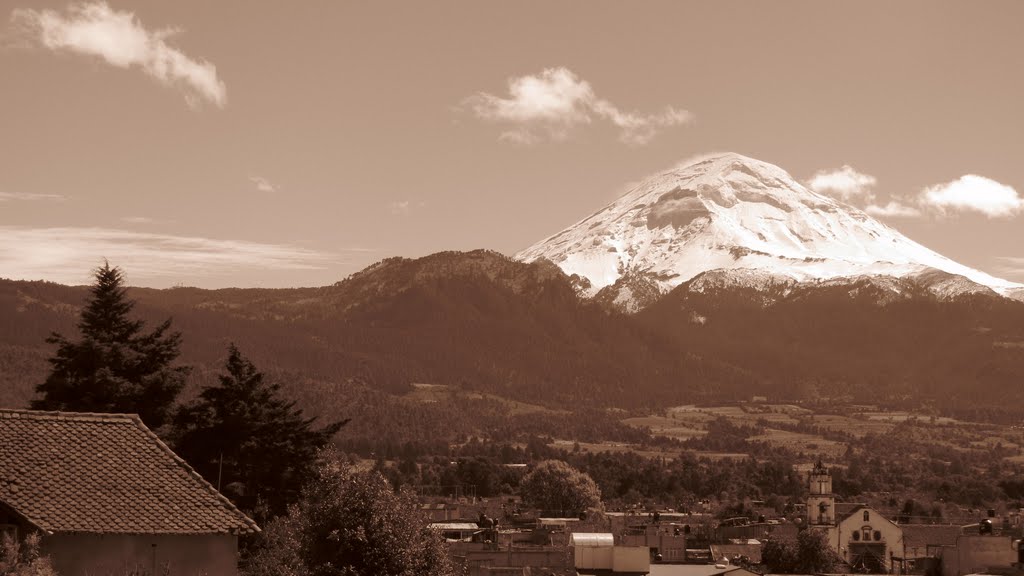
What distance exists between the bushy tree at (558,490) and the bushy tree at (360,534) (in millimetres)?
98218

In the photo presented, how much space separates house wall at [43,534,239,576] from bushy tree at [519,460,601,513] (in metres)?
103

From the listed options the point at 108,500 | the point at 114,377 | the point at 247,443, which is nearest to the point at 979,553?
the point at 247,443

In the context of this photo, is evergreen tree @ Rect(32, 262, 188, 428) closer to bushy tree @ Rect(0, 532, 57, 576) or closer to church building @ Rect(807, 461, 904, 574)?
bushy tree @ Rect(0, 532, 57, 576)

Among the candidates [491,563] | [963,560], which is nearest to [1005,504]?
[963,560]

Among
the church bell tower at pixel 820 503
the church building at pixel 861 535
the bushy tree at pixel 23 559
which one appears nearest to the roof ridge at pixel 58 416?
the bushy tree at pixel 23 559

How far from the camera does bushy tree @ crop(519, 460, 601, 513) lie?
129m

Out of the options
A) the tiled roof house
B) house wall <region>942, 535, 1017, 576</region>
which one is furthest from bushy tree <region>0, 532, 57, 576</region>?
house wall <region>942, 535, 1017, 576</region>

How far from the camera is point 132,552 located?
79.9ft

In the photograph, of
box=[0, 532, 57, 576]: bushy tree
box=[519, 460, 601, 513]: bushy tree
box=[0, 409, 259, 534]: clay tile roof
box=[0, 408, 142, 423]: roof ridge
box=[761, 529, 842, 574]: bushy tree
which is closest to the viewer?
box=[0, 532, 57, 576]: bushy tree

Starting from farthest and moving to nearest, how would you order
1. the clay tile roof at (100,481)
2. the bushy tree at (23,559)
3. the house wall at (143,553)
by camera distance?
1. the clay tile roof at (100,481)
2. the house wall at (143,553)
3. the bushy tree at (23,559)

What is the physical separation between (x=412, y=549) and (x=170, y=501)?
5.02 metres

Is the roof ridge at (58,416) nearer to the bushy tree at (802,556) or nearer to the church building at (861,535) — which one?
the bushy tree at (802,556)

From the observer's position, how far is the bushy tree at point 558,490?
129375 millimetres

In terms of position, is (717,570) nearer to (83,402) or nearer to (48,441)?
(83,402)
